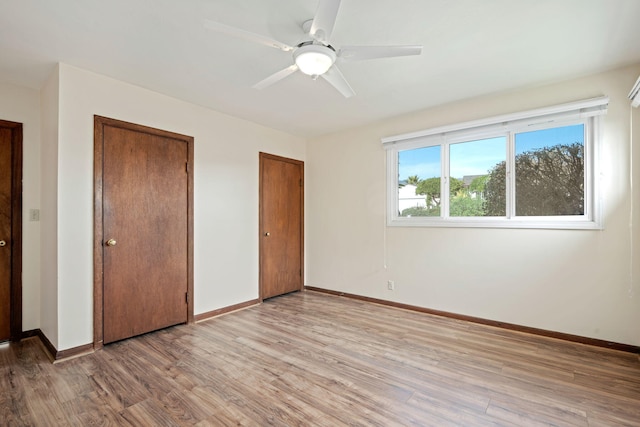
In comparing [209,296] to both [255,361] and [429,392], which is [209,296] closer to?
[255,361]

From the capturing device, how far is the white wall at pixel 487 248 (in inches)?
101

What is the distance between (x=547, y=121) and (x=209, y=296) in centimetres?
403

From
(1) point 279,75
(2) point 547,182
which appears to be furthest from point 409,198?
(1) point 279,75

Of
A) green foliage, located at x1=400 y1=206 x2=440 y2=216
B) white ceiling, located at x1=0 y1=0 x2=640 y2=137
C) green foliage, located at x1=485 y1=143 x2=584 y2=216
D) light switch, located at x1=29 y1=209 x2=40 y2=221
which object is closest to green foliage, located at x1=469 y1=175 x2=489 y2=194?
green foliage, located at x1=485 y1=143 x2=584 y2=216

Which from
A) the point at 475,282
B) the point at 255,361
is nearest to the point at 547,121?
the point at 475,282

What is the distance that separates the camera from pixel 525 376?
217 centimetres

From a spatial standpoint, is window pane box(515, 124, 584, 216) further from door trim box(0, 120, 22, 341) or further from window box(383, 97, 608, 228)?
door trim box(0, 120, 22, 341)

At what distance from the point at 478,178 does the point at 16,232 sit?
4719mm

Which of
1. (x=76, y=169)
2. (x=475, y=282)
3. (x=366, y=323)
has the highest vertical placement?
(x=76, y=169)

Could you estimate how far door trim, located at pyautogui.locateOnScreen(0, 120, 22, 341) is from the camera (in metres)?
2.76

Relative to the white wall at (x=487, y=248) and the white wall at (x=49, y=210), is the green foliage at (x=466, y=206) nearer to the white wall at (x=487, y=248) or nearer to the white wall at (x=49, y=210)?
the white wall at (x=487, y=248)

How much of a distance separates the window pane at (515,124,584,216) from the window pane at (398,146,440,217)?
847mm

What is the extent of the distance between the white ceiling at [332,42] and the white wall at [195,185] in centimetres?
23

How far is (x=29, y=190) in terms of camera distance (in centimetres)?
283
